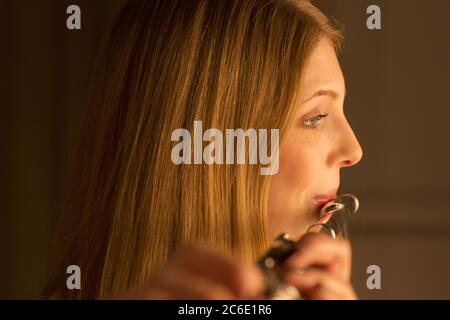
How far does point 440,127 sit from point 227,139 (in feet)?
A: 0.75

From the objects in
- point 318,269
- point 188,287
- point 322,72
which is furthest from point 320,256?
point 322,72

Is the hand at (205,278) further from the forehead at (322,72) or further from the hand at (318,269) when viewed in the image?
the forehead at (322,72)

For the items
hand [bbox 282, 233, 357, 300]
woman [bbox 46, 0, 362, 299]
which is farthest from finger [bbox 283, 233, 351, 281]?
woman [bbox 46, 0, 362, 299]

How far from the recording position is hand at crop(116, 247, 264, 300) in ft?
1.08

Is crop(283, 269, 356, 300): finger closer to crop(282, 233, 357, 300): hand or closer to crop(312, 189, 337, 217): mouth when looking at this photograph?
crop(282, 233, 357, 300): hand

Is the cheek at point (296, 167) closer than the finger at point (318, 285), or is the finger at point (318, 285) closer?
the finger at point (318, 285)

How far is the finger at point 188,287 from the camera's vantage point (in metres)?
0.34

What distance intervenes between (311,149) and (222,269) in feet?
0.92

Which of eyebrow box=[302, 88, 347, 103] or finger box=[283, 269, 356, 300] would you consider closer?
finger box=[283, 269, 356, 300]

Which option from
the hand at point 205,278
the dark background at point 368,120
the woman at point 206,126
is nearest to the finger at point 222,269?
the hand at point 205,278

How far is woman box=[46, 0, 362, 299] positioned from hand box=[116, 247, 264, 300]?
0.66 feet

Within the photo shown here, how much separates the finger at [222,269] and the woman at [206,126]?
209mm
